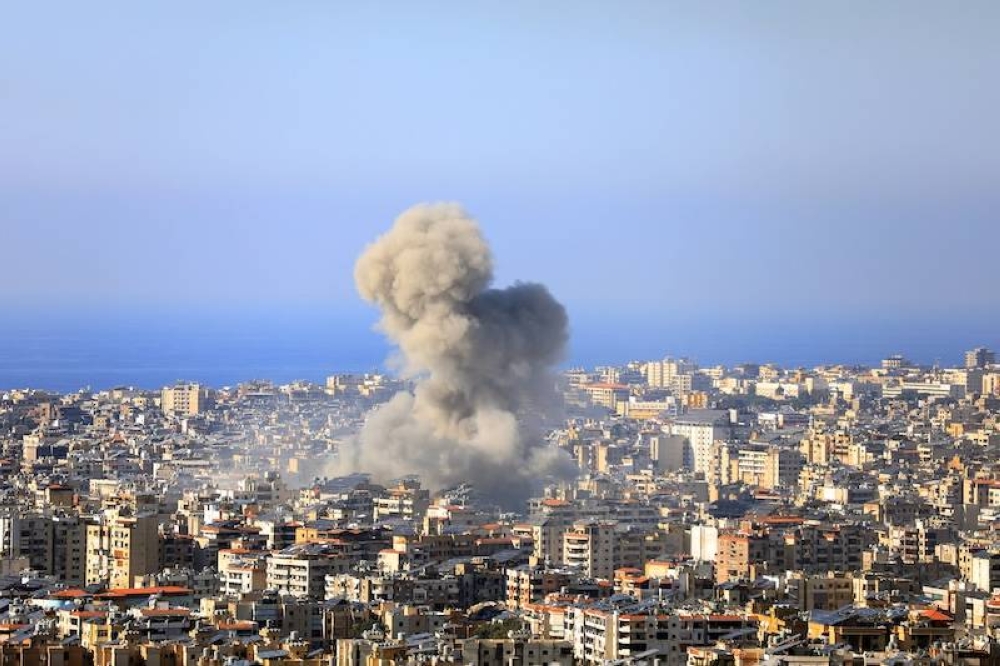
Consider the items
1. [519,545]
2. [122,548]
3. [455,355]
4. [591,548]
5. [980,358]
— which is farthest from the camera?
[980,358]

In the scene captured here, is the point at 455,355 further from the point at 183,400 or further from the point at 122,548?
the point at 183,400

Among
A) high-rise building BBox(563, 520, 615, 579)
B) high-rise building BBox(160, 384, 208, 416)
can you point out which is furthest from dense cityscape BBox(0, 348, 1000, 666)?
high-rise building BBox(160, 384, 208, 416)

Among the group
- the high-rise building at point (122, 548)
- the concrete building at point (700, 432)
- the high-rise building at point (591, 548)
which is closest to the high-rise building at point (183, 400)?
the concrete building at point (700, 432)

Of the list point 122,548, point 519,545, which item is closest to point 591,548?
point 519,545

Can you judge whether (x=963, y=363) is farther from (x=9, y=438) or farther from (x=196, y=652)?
(x=196, y=652)

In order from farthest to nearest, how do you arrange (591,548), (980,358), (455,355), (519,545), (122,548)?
(980,358)
(455,355)
(591,548)
(519,545)
(122,548)

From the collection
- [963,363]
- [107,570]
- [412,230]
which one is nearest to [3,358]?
[963,363]

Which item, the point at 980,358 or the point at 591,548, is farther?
the point at 980,358
